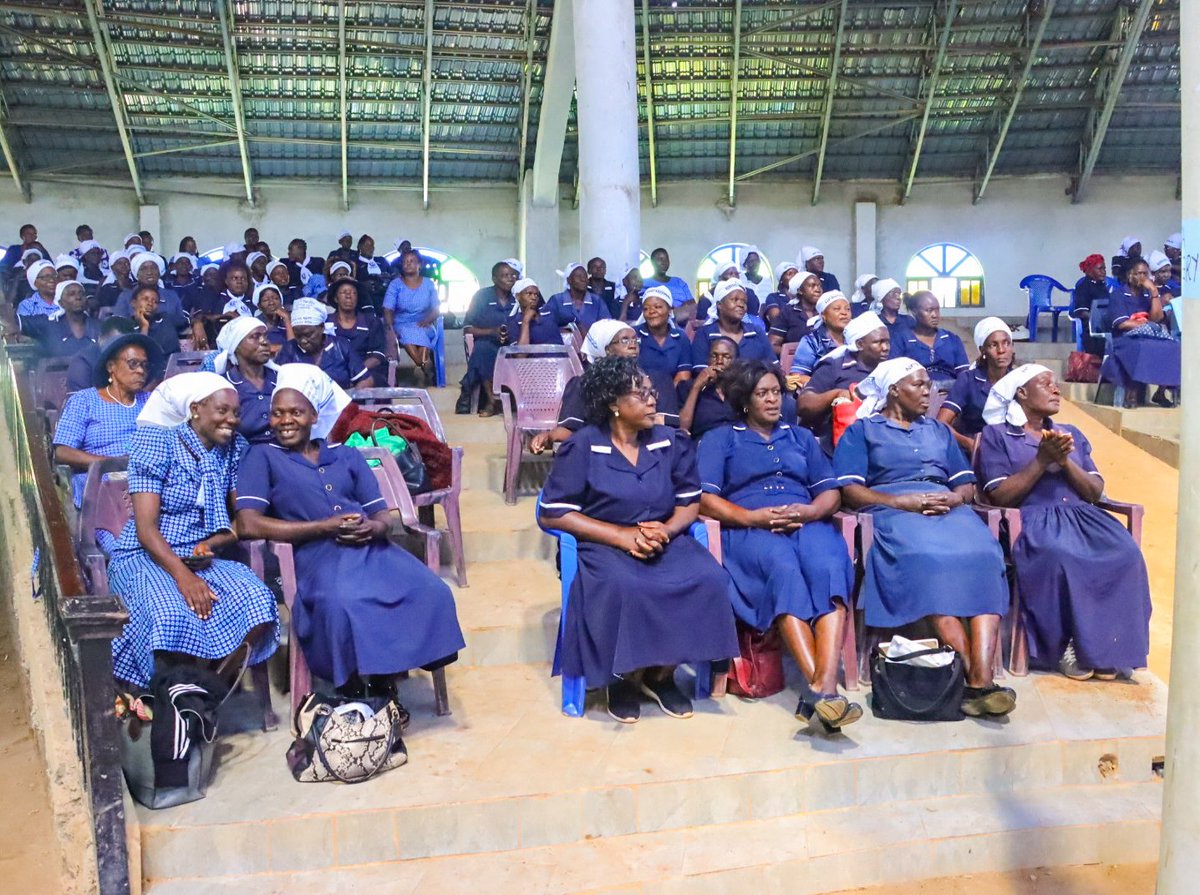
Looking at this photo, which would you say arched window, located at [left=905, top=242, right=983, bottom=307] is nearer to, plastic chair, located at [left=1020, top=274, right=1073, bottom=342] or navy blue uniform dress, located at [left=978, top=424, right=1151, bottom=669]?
plastic chair, located at [left=1020, top=274, right=1073, bottom=342]

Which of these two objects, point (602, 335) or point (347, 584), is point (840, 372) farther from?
point (347, 584)

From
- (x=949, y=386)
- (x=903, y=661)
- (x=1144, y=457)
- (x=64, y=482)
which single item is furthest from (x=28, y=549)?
(x=1144, y=457)

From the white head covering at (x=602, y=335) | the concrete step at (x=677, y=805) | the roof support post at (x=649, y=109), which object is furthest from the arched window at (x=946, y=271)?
the concrete step at (x=677, y=805)

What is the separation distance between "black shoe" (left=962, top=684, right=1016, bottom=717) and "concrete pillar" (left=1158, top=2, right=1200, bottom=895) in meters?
1.46

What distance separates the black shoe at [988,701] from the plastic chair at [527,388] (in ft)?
8.40

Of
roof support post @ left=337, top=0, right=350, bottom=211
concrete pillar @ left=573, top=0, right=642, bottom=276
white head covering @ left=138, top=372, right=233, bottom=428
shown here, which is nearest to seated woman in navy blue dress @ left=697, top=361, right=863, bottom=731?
white head covering @ left=138, top=372, right=233, bottom=428

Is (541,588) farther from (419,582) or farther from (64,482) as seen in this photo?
(64,482)

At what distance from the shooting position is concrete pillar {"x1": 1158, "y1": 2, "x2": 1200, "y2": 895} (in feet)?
8.28

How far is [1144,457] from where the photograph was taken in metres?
7.85

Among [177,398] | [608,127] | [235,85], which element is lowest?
[177,398]

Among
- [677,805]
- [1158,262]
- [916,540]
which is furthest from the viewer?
[1158,262]

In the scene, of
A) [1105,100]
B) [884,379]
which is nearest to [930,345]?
[884,379]

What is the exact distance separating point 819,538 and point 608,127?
224 inches

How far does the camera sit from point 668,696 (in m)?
4.23
